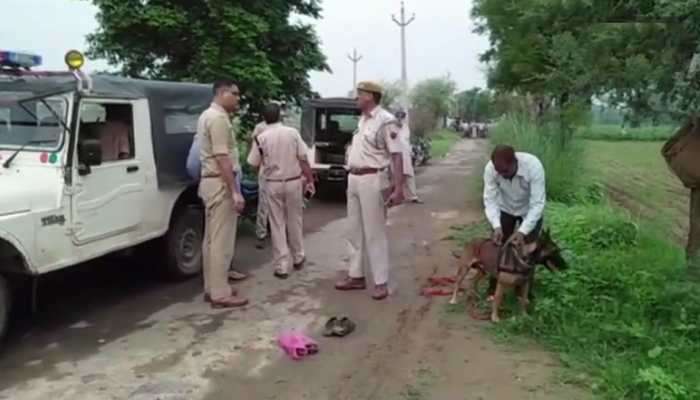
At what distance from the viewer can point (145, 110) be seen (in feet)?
22.5

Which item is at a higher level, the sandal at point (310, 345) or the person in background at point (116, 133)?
the person in background at point (116, 133)

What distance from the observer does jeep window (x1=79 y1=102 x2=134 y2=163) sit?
20.5 ft

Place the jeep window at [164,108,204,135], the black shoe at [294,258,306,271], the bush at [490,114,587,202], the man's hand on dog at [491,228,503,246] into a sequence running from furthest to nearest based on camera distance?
1. the bush at [490,114,587,202]
2. the black shoe at [294,258,306,271]
3. the jeep window at [164,108,204,135]
4. the man's hand on dog at [491,228,503,246]

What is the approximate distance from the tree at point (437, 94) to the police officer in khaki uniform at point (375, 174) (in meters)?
41.5

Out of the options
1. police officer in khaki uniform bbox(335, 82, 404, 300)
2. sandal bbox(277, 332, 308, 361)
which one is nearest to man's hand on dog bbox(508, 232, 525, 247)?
police officer in khaki uniform bbox(335, 82, 404, 300)

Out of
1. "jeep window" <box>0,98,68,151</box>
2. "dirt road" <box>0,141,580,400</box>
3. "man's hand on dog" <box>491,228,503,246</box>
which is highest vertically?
"jeep window" <box>0,98,68,151</box>

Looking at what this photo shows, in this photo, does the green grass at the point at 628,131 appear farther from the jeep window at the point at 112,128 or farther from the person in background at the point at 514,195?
the jeep window at the point at 112,128

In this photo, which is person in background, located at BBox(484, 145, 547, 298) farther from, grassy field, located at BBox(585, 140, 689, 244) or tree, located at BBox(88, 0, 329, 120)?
tree, located at BBox(88, 0, 329, 120)

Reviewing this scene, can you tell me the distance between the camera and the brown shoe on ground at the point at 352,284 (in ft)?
23.6

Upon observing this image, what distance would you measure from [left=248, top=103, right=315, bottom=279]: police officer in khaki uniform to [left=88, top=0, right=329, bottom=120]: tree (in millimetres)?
3830

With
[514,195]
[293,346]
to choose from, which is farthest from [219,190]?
[514,195]

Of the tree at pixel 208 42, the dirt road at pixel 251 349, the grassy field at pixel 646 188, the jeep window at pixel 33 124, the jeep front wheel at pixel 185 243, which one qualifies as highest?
the tree at pixel 208 42

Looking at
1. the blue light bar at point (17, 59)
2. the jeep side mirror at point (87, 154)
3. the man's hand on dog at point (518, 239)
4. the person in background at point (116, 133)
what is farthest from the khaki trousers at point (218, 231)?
the man's hand on dog at point (518, 239)

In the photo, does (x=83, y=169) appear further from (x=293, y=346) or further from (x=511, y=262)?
Result: (x=511, y=262)
